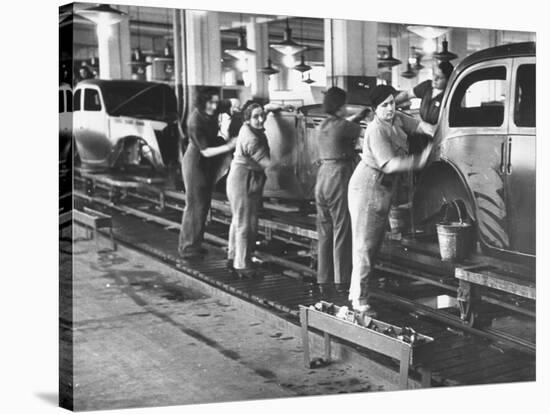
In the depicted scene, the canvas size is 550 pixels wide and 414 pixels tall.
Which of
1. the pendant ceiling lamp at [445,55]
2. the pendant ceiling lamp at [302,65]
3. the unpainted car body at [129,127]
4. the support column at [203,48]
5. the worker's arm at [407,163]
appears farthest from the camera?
the pendant ceiling lamp at [445,55]

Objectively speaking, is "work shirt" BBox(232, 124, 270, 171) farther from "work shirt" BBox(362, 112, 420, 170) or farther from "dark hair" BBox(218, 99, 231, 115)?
"work shirt" BBox(362, 112, 420, 170)

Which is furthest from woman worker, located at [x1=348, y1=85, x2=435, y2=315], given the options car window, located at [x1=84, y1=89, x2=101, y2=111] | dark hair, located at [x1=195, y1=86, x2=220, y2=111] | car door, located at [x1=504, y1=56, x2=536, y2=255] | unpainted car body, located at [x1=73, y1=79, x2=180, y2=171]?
car window, located at [x1=84, y1=89, x2=101, y2=111]

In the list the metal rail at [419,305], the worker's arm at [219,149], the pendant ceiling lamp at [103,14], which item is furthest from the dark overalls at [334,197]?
the pendant ceiling lamp at [103,14]

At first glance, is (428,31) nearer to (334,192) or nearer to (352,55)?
(352,55)

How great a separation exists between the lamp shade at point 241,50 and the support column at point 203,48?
Answer: 8 cm

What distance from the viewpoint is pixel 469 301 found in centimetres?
575

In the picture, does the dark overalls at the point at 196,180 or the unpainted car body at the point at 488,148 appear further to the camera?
the unpainted car body at the point at 488,148

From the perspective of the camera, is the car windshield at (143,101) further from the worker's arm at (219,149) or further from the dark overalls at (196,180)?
the worker's arm at (219,149)

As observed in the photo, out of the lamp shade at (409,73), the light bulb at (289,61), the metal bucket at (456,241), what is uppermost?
the light bulb at (289,61)

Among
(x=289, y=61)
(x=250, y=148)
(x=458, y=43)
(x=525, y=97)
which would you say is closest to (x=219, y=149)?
(x=250, y=148)

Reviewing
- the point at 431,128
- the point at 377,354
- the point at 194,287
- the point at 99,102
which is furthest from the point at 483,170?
the point at 99,102

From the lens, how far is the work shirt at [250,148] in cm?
554

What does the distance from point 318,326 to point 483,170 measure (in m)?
1.41

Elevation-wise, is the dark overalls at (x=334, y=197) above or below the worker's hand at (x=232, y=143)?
below
